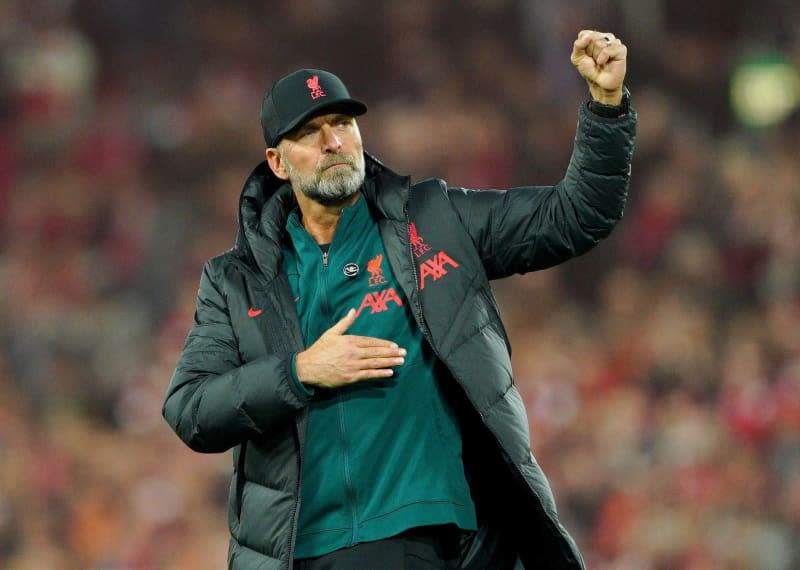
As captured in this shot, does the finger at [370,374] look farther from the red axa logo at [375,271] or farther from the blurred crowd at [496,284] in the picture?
the blurred crowd at [496,284]

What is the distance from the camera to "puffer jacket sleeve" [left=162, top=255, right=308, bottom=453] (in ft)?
6.83

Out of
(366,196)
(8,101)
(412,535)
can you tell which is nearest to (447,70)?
(8,101)

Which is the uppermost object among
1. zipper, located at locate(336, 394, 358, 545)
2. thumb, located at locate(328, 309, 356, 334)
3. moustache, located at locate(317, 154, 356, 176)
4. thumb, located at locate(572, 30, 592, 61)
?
thumb, located at locate(572, 30, 592, 61)

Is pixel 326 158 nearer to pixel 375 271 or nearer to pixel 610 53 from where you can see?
pixel 375 271

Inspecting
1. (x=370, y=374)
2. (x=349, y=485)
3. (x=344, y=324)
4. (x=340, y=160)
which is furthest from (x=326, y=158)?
(x=349, y=485)

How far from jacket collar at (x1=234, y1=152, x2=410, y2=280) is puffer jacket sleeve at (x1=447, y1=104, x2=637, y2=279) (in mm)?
118

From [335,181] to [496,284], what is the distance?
427 centimetres

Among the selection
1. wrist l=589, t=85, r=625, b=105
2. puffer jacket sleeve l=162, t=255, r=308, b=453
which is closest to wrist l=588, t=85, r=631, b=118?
wrist l=589, t=85, r=625, b=105

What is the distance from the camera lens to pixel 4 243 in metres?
7.12

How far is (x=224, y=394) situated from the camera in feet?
6.95

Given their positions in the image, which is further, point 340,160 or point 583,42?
point 340,160

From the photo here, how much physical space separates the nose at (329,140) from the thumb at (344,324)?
40 cm

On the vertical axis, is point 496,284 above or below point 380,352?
below

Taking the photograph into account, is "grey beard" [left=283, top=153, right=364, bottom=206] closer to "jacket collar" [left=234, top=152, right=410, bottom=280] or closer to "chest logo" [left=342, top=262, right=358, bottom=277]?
"jacket collar" [left=234, top=152, right=410, bottom=280]
